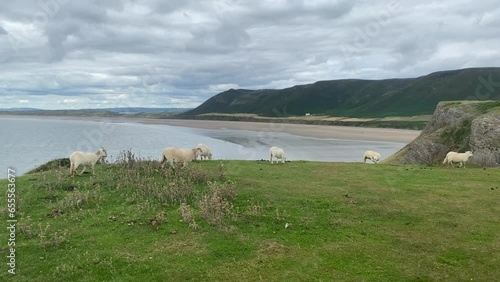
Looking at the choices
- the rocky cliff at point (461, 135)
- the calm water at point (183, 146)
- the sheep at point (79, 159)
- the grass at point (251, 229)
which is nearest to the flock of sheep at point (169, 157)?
the sheep at point (79, 159)

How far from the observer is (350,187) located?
1841 cm

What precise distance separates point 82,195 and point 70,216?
1.82 metres

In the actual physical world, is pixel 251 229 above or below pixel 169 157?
below

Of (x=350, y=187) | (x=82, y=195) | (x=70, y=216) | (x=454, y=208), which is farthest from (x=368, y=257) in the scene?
(x=82, y=195)

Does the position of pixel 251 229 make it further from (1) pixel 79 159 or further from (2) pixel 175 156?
(1) pixel 79 159

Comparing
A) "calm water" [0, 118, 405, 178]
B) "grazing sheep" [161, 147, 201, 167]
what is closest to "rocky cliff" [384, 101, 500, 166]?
"calm water" [0, 118, 405, 178]

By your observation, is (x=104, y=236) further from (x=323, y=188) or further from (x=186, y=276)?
(x=323, y=188)

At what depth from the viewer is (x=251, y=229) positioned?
12852mm

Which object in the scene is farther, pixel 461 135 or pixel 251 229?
pixel 461 135

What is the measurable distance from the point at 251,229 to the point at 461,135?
3315 centimetres

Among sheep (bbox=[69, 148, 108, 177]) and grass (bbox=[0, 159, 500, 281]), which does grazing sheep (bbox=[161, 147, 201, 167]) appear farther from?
sheep (bbox=[69, 148, 108, 177])

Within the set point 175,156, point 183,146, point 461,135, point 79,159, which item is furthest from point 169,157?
point 183,146

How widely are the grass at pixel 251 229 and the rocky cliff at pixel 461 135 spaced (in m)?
15.1

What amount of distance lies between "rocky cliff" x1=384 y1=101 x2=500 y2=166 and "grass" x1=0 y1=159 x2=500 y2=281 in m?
15.1
